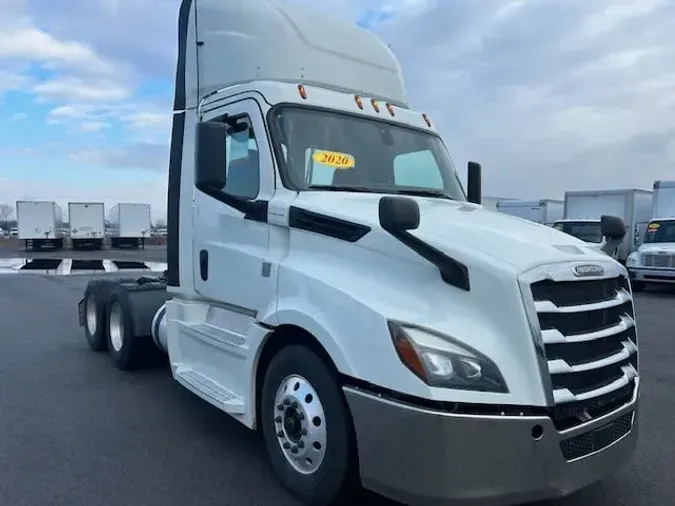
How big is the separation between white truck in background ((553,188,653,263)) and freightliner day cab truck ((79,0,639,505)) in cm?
1839

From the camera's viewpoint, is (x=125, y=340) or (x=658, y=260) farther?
(x=658, y=260)

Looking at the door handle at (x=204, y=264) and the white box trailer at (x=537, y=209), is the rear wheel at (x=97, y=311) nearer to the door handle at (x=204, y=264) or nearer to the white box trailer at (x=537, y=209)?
the door handle at (x=204, y=264)

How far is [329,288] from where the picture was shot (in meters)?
3.49

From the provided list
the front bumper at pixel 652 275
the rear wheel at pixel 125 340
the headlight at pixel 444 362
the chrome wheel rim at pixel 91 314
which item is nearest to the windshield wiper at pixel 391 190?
Result: the headlight at pixel 444 362

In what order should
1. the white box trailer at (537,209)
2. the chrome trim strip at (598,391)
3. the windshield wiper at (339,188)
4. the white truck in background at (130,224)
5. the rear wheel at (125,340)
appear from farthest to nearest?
1. the white truck in background at (130,224)
2. the white box trailer at (537,209)
3. the rear wheel at (125,340)
4. the windshield wiper at (339,188)
5. the chrome trim strip at (598,391)

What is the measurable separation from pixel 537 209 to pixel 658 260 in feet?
38.2

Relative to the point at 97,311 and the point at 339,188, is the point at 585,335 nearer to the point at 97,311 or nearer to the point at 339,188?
the point at 339,188

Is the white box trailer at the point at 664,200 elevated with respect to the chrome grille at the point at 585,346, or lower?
elevated

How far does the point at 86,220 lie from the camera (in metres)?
42.0

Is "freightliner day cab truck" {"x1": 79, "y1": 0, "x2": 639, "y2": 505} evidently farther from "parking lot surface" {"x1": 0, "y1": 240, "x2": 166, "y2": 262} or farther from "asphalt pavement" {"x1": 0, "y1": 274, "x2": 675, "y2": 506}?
"parking lot surface" {"x1": 0, "y1": 240, "x2": 166, "y2": 262}

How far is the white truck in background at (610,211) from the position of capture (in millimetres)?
22016

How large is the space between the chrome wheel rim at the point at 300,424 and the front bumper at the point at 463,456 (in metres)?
0.43

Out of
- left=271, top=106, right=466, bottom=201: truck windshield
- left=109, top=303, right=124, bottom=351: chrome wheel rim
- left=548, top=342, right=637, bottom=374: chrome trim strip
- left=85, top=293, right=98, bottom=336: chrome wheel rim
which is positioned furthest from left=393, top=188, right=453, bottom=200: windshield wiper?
left=85, top=293, right=98, bottom=336: chrome wheel rim

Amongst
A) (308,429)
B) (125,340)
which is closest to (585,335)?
(308,429)
